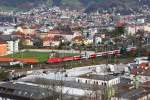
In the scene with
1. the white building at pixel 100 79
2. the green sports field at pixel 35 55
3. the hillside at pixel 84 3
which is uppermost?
the hillside at pixel 84 3

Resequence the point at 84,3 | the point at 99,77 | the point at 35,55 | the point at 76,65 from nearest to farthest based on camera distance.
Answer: the point at 99,77
the point at 76,65
the point at 35,55
the point at 84,3

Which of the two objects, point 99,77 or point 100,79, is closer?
point 100,79

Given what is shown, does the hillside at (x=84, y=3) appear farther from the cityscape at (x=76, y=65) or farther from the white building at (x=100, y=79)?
the white building at (x=100, y=79)

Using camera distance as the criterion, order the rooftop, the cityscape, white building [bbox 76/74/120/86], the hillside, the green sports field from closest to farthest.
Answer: the cityscape < white building [bbox 76/74/120/86] < the rooftop < the green sports field < the hillside

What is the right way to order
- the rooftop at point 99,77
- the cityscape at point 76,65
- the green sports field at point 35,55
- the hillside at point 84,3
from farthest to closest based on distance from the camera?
the hillside at point 84,3 → the green sports field at point 35,55 → the rooftop at point 99,77 → the cityscape at point 76,65

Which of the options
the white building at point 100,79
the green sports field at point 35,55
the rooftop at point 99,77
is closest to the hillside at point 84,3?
the green sports field at point 35,55

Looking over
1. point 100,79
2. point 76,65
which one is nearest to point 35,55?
point 76,65

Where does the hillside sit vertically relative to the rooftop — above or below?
above

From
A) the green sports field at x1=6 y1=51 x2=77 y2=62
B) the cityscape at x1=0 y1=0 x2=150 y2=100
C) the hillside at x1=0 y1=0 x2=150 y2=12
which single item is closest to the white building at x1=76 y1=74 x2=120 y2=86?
the cityscape at x1=0 y1=0 x2=150 y2=100

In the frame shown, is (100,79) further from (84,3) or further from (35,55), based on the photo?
(84,3)

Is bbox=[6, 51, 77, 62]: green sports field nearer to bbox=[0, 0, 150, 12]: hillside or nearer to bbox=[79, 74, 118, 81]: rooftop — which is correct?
bbox=[79, 74, 118, 81]: rooftop

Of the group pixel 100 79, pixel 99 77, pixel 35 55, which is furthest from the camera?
pixel 35 55

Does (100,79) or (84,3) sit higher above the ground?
(84,3)
